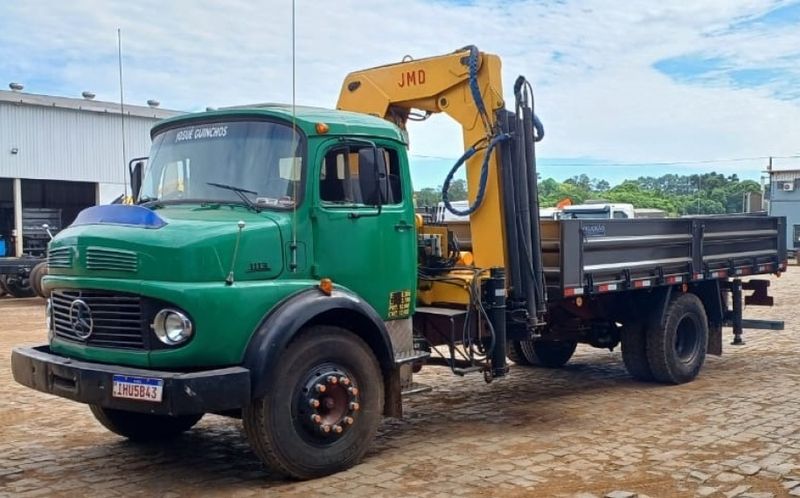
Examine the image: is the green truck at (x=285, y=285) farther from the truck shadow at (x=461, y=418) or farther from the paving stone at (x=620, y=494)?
the paving stone at (x=620, y=494)

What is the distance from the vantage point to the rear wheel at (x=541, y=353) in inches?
415

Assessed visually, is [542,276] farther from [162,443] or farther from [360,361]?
[162,443]

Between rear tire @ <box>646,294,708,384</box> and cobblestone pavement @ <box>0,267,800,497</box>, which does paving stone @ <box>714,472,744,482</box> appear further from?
rear tire @ <box>646,294,708,384</box>

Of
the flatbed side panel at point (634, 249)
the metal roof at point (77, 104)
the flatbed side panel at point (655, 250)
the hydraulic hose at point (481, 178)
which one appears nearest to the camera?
the hydraulic hose at point (481, 178)

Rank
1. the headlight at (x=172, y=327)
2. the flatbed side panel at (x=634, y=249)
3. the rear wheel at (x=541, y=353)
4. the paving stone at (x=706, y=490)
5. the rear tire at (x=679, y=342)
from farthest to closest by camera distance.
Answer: the rear wheel at (x=541, y=353)
the rear tire at (x=679, y=342)
the flatbed side panel at (x=634, y=249)
the paving stone at (x=706, y=490)
the headlight at (x=172, y=327)

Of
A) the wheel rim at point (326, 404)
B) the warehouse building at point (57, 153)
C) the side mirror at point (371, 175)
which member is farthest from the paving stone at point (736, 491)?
the warehouse building at point (57, 153)

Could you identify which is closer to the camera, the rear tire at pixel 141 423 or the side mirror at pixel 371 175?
the side mirror at pixel 371 175

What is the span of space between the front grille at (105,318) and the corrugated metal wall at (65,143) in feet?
77.1

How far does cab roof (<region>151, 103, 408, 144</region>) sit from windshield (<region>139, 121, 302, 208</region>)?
0.07 metres

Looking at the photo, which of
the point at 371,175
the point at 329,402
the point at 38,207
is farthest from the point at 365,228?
the point at 38,207

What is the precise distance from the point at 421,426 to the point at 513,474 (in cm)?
169

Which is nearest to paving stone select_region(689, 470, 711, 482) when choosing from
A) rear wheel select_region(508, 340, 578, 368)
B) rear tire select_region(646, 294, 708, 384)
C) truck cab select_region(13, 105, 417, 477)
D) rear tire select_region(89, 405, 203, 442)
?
truck cab select_region(13, 105, 417, 477)

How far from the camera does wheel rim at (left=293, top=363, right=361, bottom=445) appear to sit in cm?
576

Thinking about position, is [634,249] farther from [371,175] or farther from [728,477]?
[371,175]
